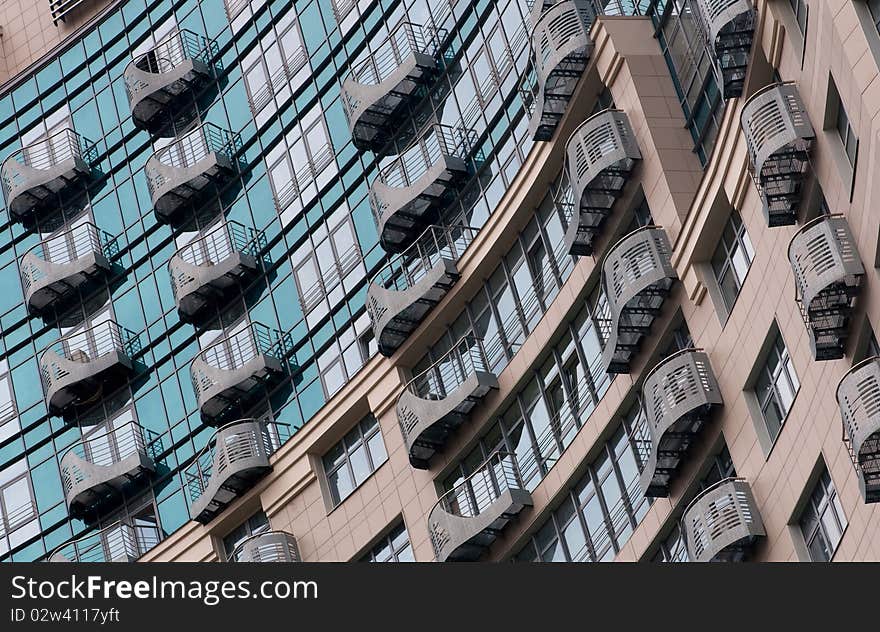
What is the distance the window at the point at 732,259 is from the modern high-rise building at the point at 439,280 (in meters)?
0.07

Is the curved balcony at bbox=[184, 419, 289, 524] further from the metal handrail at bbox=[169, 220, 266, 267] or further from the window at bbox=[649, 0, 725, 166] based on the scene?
the window at bbox=[649, 0, 725, 166]

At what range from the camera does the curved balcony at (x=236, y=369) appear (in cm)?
5194

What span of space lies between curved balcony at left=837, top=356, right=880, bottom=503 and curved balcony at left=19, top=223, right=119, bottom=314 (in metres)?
32.1

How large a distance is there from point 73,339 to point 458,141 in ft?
53.0

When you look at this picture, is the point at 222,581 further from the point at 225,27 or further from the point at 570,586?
the point at 225,27

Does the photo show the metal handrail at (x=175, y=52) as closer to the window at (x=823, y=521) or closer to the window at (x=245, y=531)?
the window at (x=245, y=531)

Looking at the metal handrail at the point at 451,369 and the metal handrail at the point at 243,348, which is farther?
the metal handrail at the point at 243,348

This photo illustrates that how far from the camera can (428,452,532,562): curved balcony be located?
43625 mm

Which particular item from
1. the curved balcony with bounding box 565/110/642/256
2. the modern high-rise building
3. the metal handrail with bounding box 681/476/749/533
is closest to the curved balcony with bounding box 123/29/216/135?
the modern high-rise building

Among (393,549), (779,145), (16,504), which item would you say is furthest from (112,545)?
(779,145)

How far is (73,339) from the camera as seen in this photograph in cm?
5831

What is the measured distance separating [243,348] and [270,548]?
6.93 m

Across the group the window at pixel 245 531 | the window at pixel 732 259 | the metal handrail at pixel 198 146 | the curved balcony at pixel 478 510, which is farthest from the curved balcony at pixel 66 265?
the window at pixel 732 259

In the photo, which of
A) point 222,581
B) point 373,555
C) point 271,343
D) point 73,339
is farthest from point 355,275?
point 222,581
